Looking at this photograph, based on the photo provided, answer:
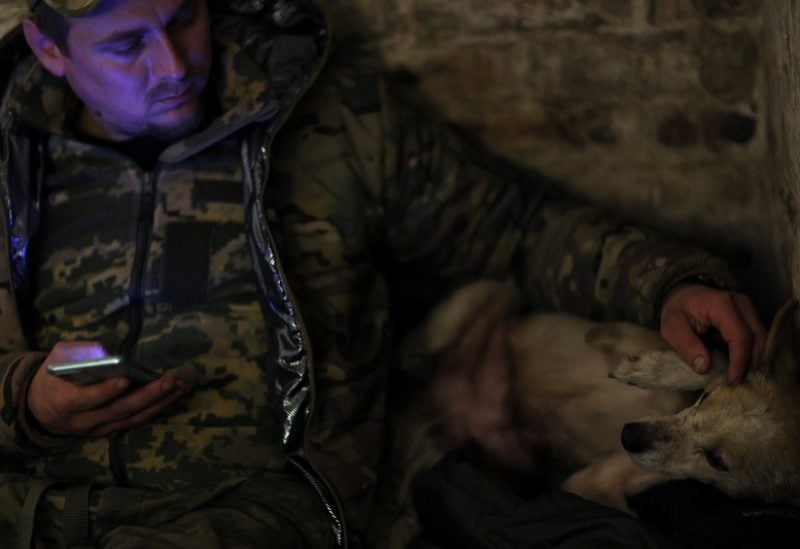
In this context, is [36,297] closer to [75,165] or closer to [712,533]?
[75,165]

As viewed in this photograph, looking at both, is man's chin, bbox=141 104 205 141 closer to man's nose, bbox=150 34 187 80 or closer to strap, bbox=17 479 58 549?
man's nose, bbox=150 34 187 80

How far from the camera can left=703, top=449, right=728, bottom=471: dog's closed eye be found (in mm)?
1456

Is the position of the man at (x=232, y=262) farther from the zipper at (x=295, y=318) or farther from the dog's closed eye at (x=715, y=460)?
the dog's closed eye at (x=715, y=460)

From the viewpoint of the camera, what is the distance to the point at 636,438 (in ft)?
5.01

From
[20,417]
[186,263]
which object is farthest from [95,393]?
[186,263]

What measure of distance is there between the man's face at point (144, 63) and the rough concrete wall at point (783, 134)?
0.90m

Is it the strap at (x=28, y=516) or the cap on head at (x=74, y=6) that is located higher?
the cap on head at (x=74, y=6)

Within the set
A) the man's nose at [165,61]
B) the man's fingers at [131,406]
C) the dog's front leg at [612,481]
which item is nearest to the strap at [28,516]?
the man's fingers at [131,406]

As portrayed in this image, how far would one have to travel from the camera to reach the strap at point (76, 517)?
163 cm

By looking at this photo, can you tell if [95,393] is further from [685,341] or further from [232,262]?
[685,341]

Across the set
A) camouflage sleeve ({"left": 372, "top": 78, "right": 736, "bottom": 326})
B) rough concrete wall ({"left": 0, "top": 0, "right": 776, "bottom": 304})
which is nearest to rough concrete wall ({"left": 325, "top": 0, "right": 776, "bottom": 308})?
rough concrete wall ({"left": 0, "top": 0, "right": 776, "bottom": 304})

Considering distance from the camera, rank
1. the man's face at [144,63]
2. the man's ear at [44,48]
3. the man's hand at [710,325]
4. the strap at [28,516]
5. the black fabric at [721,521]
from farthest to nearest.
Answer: the man's ear at [44,48], the man's face at [144,63], the strap at [28,516], the man's hand at [710,325], the black fabric at [721,521]

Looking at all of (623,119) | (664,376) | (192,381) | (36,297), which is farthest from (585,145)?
(36,297)

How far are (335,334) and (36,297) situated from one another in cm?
51
